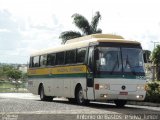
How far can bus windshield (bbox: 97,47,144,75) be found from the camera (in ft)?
74.8

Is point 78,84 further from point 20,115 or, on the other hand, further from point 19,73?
point 19,73

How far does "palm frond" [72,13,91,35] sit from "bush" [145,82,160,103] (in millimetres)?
26917

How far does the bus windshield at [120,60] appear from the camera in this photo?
898 inches

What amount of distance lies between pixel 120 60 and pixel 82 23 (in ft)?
110

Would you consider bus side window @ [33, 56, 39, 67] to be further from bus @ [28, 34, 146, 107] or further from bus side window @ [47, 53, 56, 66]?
→ bus @ [28, 34, 146, 107]

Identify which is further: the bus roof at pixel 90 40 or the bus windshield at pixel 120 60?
the bus roof at pixel 90 40

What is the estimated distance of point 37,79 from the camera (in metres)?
32.2

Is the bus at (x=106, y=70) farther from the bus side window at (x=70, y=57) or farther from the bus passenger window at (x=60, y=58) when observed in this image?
the bus passenger window at (x=60, y=58)

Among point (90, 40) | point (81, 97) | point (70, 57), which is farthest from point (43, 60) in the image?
point (90, 40)

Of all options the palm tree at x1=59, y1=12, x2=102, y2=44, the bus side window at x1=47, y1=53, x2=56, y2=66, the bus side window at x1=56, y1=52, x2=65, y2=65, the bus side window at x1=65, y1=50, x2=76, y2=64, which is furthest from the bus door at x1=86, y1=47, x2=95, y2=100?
the palm tree at x1=59, y1=12, x2=102, y2=44

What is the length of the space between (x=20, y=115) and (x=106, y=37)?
902 centimetres

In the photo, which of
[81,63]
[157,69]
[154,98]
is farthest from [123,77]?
[157,69]

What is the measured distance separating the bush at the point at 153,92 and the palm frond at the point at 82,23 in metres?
26.9

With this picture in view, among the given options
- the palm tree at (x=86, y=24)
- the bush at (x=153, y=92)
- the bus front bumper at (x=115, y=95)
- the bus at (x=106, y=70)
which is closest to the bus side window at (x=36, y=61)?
the bus at (x=106, y=70)
